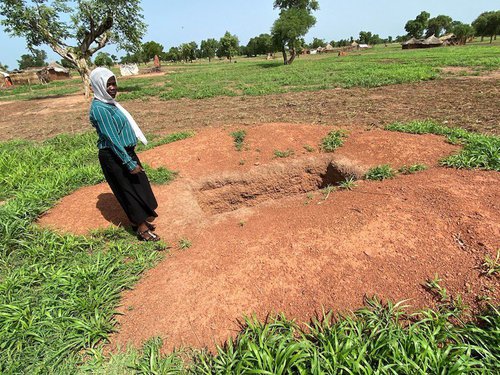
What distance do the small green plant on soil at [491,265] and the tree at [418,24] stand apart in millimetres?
81903

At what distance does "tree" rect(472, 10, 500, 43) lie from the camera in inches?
1804

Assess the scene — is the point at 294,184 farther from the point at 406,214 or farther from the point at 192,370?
the point at 192,370

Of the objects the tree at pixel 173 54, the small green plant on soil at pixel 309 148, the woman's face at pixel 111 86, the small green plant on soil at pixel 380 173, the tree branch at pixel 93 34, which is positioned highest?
the tree at pixel 173 54

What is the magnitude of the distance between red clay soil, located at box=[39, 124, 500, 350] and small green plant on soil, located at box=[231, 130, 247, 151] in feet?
3.56

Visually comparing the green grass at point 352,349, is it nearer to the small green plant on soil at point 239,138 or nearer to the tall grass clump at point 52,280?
the tall grass clump at point 52,280

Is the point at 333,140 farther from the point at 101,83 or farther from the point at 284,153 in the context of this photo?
the point at 101,83

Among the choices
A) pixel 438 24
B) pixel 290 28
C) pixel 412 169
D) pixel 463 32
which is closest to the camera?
pixel 412 169

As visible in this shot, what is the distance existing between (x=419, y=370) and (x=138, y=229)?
298cm

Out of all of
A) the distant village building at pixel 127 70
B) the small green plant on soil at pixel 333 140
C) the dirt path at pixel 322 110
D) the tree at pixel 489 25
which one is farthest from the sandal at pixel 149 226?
the tree at pixel 489 25

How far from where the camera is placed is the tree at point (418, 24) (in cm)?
6341

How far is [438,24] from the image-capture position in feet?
224

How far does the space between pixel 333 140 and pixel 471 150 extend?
6.87 ft

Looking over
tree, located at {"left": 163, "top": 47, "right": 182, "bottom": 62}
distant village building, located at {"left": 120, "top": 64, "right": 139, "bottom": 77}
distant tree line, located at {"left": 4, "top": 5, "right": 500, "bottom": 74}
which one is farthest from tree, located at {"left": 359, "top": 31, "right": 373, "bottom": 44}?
distant village building, located at {"left": 120, "top": 64, "right": 139, "bottom": 77}

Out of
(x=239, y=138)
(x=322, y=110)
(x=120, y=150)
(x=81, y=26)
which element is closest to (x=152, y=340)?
(x=120, y=150)
